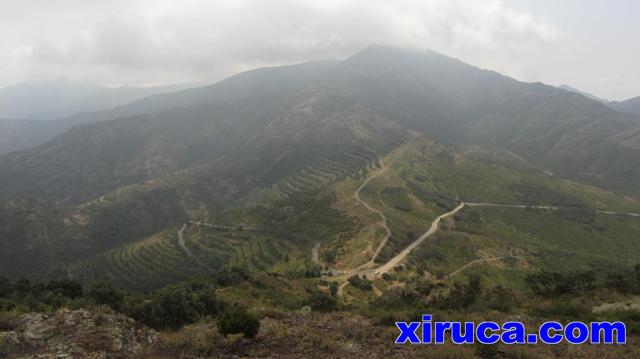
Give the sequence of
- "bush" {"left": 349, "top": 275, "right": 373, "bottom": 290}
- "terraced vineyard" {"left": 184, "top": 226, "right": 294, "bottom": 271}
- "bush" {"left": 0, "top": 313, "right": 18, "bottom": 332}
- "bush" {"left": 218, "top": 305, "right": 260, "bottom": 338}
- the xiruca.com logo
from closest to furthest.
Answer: "bush" {"left": 0, "top": 313, "right": 18, "bottom": 332} < the xiruca.com logo < "bush" {"left": 218, "top": 305, "right": 260, "bottom": 338} < "bush" {"left": 349, "top": 275, "right": 373, "bottom": 290} < "terraced vineyard" {"left": 184, "top": 226, "right": 294, "bottom": 271}

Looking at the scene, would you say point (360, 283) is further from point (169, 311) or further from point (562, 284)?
point (169, 311)

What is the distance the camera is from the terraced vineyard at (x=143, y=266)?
121m

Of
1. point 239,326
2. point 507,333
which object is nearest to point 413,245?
point 507,333

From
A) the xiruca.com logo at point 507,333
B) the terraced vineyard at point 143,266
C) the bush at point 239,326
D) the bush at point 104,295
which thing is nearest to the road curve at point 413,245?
the terraced vineyard at point 143,266

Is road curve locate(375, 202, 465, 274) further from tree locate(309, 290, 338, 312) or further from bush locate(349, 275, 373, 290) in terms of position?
tree locate(309, 290, 338, 312)

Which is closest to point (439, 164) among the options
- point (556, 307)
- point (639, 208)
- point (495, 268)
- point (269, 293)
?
point (639, 208)

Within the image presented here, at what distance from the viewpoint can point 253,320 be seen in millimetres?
20594

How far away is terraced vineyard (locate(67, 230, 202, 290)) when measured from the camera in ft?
396

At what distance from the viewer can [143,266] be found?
133m

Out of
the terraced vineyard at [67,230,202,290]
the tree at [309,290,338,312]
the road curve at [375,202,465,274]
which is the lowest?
the terraced vineyard at [67,230,202,290]

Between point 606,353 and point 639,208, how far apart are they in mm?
190539

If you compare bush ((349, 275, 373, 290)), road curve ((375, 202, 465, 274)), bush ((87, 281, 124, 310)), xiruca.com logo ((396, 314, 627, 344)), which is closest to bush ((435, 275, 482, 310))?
xiruca.com logo ((396, 314, 627, 344))

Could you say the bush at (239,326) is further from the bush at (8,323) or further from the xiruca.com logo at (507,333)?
the bush at (8,323)

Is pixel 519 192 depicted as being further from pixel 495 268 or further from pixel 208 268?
pixel 208 268
